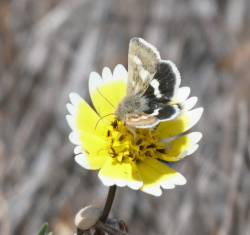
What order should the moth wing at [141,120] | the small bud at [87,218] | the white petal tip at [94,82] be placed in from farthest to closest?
the white petal tip at [94,82]
the moth wing at [141,120]
the small bud at [87,218]

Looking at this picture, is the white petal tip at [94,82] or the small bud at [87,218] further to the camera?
the white petal tip at [94,82]

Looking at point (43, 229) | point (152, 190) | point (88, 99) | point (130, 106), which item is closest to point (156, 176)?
point (152, 190)

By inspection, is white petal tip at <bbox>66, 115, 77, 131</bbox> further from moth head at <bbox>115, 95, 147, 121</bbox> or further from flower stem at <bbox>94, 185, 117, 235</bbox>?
flower stem at <bbox>94, 185, 117, 235</bbox>

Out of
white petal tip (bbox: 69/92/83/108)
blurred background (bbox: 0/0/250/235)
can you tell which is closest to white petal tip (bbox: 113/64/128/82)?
white petal tip (bbox: 69/92/83/108)

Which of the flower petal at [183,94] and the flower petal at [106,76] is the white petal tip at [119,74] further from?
the flower petal at [183,94]

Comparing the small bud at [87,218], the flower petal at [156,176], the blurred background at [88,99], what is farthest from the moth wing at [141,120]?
the blurred background at [88,99]

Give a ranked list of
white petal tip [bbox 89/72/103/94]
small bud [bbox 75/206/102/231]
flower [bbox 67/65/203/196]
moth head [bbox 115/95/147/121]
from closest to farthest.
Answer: small bud [bbox 75/206/102/231], flower [bbox 67/65/203/196], moth head [bbox 115/95/147/121], white petal tip [bbox 89/72/103/94]

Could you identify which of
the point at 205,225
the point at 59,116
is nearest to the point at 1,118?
the point at 59,116
